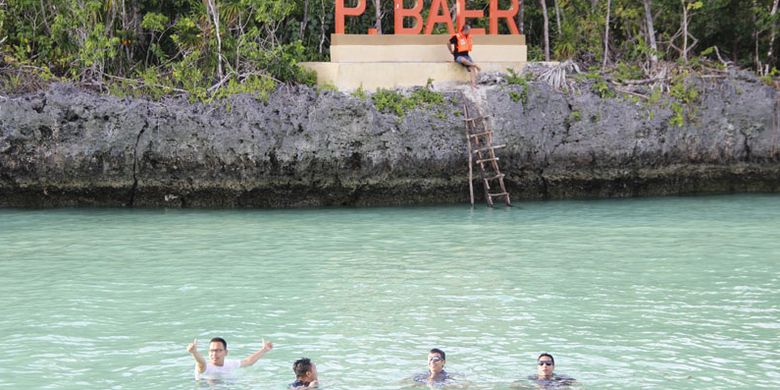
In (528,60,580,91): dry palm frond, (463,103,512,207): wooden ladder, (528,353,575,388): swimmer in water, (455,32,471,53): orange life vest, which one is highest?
(455,32,471,53): orange life vest

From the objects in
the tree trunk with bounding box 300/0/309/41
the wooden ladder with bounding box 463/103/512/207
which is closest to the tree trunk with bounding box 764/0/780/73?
the wooden ladder with bounding box 463/103/512/207

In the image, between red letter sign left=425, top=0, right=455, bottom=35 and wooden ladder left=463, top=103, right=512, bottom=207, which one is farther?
red letter sign left=425, top=0, right=455, bottom=35

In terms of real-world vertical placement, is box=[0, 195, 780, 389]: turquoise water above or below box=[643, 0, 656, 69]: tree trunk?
below

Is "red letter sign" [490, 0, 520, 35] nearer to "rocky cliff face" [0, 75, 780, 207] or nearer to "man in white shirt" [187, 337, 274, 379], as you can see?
"rocky cliff face" [0, 75, 780, 207]

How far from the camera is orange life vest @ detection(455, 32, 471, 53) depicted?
2098cm

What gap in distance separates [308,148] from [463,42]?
366 cm

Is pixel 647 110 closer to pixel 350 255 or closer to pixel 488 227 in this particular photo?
pixel 488 227

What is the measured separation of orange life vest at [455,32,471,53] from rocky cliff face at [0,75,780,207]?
859mm

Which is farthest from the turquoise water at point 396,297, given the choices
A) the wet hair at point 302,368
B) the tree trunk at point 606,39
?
the tree trunk at point 606,39

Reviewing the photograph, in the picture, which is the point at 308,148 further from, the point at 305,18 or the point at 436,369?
the point at 436,369

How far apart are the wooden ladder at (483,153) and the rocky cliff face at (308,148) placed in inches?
8.1

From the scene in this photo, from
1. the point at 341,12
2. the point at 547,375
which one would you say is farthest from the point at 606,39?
the point at 547,375

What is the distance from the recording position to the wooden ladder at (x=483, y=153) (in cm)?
2011

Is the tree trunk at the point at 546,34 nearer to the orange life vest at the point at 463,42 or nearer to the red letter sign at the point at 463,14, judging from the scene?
the red letter sign at the point at 463,14
